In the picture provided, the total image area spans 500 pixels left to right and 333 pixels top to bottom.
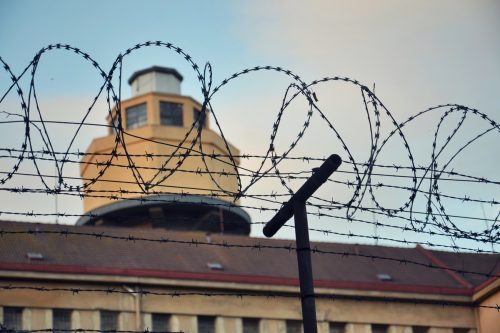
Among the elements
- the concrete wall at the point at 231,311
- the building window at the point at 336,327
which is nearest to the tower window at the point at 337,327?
the building window at the point at 336,327

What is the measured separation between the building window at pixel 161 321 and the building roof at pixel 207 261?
1392mm

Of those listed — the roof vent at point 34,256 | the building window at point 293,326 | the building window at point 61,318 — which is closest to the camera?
the roof vent at point 34,256

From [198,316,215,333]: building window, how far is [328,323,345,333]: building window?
157 inches

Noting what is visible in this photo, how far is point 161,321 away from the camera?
45594 millimetres

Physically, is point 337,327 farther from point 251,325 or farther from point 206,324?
point 206,324

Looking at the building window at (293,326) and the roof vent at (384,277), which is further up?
Result: the roof vent at (384,277)

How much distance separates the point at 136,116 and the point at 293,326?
47.4 ft

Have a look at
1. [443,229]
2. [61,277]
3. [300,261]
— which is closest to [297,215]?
[300,261]

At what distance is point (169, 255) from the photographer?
47125mm

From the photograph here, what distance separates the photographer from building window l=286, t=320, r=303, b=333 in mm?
47781

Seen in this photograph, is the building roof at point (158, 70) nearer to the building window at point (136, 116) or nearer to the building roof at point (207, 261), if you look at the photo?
the building window at point (136, 116)

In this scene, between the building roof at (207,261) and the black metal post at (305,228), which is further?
the building roof at (207,261)

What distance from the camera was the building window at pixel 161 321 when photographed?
45.3 meters

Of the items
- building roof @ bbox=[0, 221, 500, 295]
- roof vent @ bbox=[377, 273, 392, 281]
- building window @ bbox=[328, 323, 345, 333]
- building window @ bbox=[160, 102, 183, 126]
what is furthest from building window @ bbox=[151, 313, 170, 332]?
building window @ bbox=[160, 102, 183, 126]
